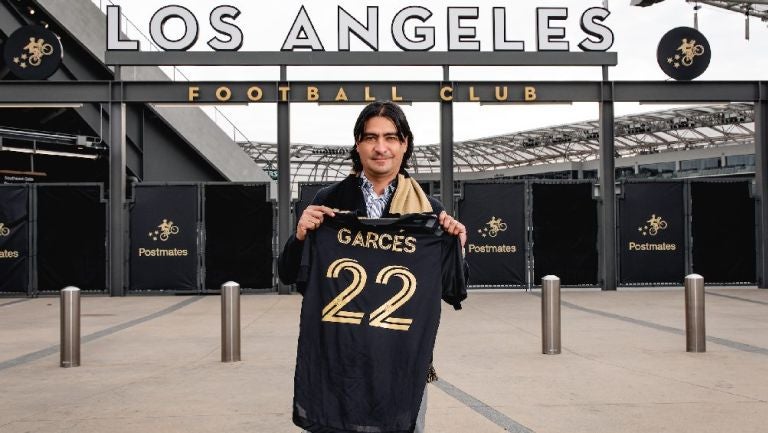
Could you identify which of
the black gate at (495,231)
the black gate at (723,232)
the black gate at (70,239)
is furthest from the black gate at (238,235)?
the black gate at (723,232)

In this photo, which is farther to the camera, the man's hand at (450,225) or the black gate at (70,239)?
the black gate at (70,239)

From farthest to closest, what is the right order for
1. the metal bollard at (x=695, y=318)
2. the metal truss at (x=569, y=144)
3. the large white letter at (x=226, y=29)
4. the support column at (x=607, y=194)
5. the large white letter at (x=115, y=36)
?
the metal truss at (x=569, y=144)
the support column at (x=607, y=194)
the large white letter at (x=226, y=29)
the large white letter at (x=115, y=36)
the metal bollard at (x=695, y=318)

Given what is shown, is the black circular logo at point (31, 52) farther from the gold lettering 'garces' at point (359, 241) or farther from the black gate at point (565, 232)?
the gold lettering 'garces' at point (359, 241)

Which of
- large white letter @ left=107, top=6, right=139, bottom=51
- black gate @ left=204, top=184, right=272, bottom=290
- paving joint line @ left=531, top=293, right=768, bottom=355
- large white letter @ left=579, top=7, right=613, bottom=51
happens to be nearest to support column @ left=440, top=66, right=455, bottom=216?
large white letter @ left=579, top=7, right=613, bottom=51

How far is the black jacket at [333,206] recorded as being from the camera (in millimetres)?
2912

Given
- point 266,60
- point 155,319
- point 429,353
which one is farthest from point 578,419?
point 266,60

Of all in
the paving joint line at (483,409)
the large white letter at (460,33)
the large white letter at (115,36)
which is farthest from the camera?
the large white letter at (460,33)

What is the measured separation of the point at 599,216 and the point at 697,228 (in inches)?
98.8

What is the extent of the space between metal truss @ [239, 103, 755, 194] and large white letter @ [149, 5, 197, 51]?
35.9 m

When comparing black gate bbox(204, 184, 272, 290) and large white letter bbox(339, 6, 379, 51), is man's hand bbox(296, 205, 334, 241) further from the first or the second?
large white letter bbox(339, 6, 379, 51)

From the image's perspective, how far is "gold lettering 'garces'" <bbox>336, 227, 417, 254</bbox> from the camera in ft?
9.37

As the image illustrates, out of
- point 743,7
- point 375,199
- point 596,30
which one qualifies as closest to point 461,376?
point 375,199

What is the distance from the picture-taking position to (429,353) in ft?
9.09

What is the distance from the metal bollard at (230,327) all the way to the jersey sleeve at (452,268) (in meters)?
5.40
